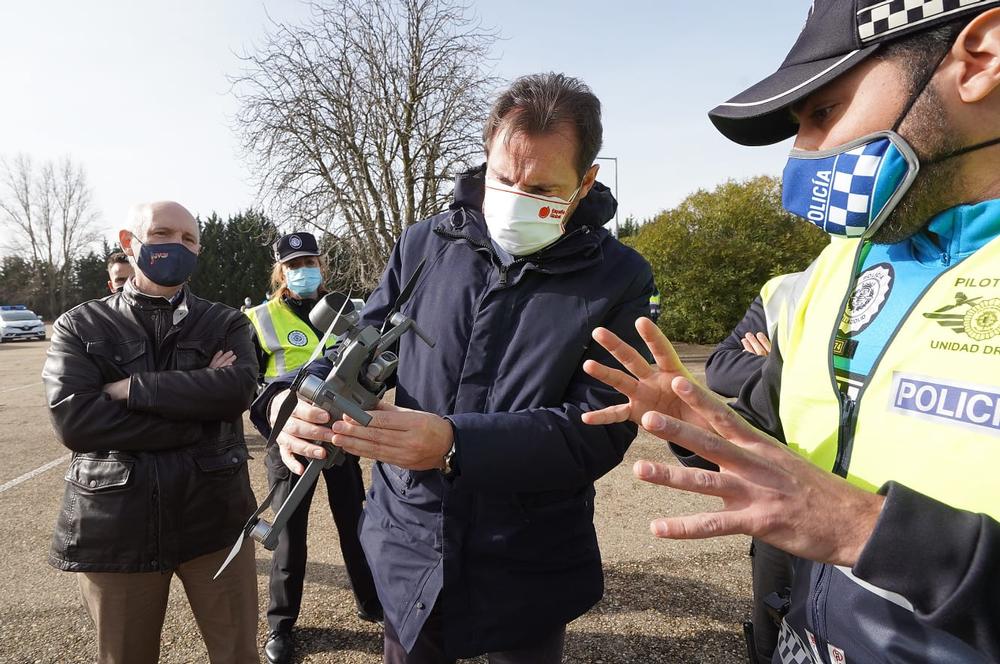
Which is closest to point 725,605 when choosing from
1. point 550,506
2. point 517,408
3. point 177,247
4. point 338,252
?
point 550,506

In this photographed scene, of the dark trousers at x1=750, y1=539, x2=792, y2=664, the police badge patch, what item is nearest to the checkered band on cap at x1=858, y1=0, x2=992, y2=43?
the police badge patch

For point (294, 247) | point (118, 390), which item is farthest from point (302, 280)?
point (118, 390)

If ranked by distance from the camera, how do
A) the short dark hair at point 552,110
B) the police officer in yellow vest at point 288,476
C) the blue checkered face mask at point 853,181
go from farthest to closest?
the police officer in yellow vest at point 288,476 → the short dark hair at point 552,110 → the blue checkered face mask at point 853,181

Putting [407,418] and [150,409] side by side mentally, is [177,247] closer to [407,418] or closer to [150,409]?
[150,409]

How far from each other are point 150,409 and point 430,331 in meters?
1.36

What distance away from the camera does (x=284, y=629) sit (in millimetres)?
3301

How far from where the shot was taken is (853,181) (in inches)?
46.3

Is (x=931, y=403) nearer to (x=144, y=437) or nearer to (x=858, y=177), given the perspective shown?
(x=858, y=177)

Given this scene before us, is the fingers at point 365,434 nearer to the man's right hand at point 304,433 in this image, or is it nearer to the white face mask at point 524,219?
the man's right hand at point 304,433

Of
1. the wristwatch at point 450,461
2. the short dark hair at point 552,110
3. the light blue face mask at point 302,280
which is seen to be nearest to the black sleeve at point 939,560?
the wristwatch at point 450,461

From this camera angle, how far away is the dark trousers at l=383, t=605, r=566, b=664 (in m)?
1.70

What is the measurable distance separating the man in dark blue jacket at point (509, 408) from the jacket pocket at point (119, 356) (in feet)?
3.13

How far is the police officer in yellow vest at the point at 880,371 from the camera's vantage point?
83 centimetres

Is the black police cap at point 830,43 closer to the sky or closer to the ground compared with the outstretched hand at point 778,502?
closer to the sky
